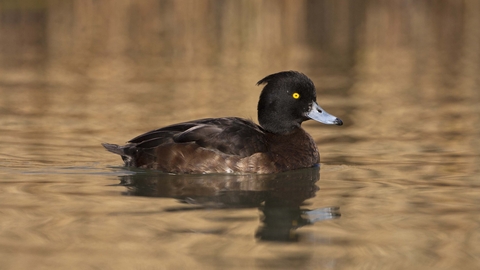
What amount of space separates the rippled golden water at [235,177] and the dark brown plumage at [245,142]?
0.59ft

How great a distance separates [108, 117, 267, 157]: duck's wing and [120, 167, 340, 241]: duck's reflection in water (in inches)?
9.5

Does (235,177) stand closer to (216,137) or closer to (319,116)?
(216,137)

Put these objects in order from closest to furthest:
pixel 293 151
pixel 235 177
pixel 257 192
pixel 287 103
Result: pixel 257 192 < pixel 235 177 < pixel 293 151 < pixel 287 103

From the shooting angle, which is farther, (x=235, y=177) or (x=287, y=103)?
(x=287, y=103)

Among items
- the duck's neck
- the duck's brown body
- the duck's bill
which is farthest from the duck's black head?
the duck's brown body

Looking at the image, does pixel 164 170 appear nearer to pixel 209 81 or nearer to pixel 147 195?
pixel 147 195

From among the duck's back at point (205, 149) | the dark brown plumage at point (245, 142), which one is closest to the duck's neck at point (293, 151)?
the dark brown plumage at point (245, 142)

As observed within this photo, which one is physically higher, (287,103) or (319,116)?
(287,103)

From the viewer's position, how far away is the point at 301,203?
614cm

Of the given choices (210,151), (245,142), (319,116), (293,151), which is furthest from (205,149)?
(319,116)

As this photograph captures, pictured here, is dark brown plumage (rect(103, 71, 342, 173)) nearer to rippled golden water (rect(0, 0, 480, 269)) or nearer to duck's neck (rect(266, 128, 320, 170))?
duck's neck (rect(266, 128, 320, 170))

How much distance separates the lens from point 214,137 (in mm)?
7289

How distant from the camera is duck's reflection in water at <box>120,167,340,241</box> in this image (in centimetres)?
556

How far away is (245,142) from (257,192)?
832 millimetres
